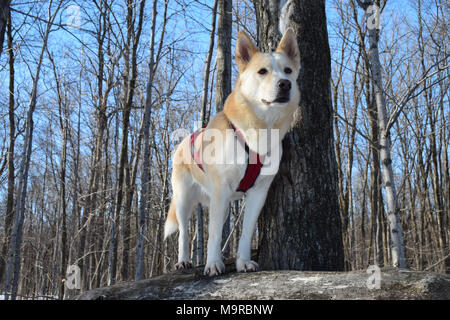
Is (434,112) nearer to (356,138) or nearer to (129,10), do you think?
(356,138)

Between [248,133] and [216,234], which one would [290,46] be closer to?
[248,133]

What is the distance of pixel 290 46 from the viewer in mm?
3018

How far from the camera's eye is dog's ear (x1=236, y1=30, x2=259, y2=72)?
2945 millimetres

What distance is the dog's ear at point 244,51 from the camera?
Answer: 9.66ft

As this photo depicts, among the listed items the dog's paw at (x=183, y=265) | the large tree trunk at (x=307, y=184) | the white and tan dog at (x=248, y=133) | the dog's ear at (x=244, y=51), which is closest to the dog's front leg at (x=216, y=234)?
the white and tan dog at (x=248, y=133)

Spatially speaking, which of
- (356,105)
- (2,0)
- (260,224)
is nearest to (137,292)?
(260,224)

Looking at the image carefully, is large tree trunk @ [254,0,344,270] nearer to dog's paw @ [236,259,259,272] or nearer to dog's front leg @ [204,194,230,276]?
dog's paw @ [236,259,259,272]

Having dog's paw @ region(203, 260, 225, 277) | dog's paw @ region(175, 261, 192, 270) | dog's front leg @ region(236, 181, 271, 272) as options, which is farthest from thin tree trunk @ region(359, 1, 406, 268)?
dog's paw @ region(203, 260, 225, 277)

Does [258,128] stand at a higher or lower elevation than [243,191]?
higher

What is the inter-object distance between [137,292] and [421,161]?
1685 cm

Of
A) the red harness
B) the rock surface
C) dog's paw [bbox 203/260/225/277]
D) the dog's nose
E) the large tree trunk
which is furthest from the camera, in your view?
the large tree trunk

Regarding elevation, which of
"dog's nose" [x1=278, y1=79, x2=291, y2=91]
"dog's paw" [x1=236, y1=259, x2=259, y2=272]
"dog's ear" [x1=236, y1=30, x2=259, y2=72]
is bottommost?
"dog's paw" [x1=236, y1=259, x2=259, y2=272]

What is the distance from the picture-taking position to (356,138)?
15.3 meters

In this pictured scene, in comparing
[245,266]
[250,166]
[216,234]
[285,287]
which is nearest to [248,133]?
[250,166]
